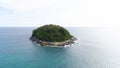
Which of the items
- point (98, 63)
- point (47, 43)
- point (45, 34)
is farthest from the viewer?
point (45, 34)

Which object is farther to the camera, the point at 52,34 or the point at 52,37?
the point at 52,34

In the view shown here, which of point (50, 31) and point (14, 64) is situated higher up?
point (50, 31)

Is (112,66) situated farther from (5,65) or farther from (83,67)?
(5,65)

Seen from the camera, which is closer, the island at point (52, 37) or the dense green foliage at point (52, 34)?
the island at point (52, 37)

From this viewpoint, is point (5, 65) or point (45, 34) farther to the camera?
point (45, 34)

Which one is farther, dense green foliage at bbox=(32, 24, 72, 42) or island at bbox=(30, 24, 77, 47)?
dense green foliage at bbox=(32, 24, 72, 42)

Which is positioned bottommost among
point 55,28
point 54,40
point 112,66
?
point 112,66

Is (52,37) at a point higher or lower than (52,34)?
lower

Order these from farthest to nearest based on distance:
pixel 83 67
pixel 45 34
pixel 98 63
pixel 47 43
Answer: pixel 45 34 → pixel 47 43 → pixel 98 63 → pixel 83 67

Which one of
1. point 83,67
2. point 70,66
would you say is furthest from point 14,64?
point 83,67
